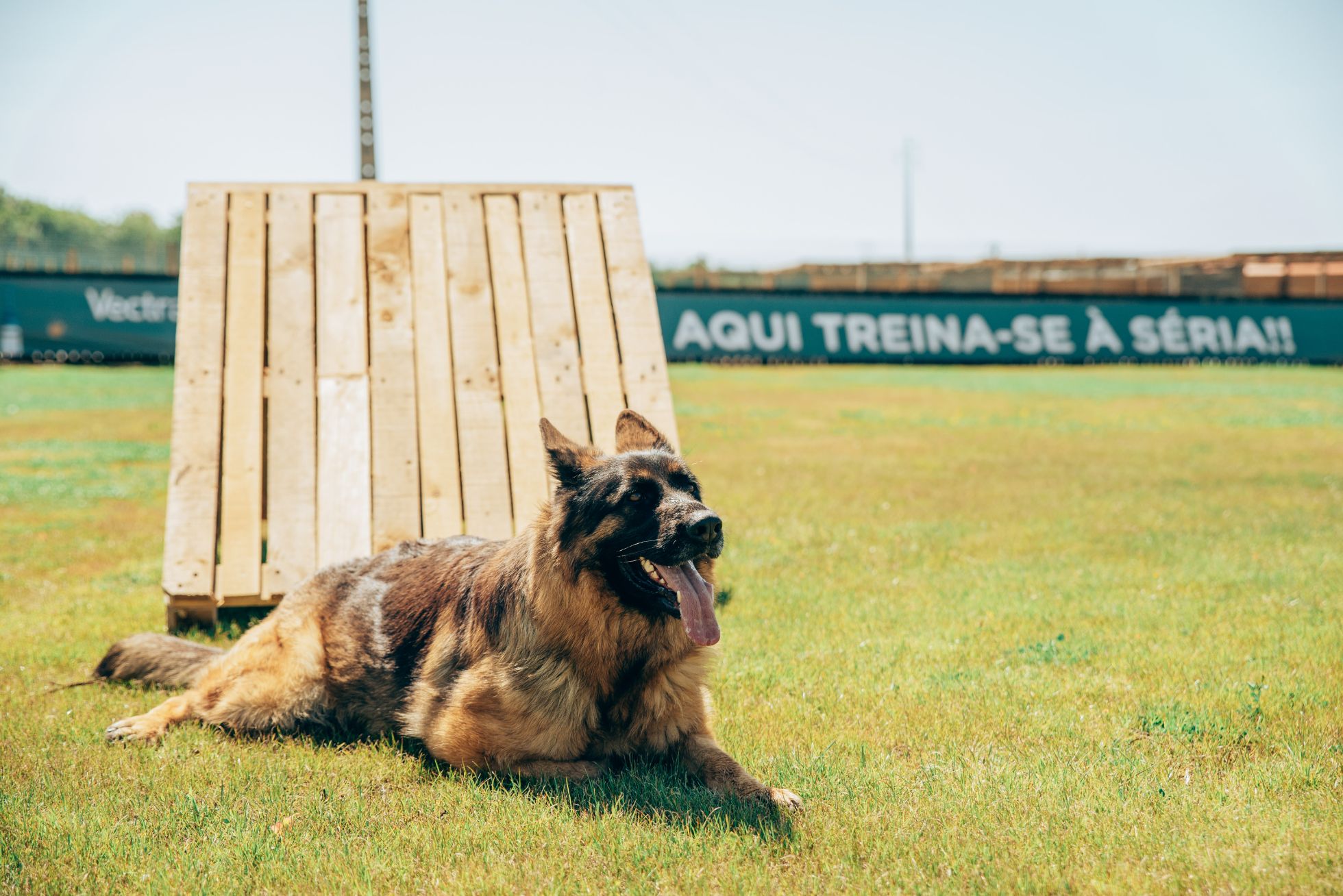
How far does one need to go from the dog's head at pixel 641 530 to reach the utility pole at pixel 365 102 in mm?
10000

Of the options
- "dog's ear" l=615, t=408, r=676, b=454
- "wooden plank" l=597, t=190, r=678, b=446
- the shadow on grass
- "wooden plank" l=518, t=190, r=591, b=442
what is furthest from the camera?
"wooden plank" l=597, t=190, r=678, b=446

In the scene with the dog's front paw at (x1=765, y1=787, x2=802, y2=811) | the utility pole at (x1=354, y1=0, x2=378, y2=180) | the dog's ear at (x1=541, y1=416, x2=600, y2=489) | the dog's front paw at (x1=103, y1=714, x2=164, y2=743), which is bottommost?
the dog's front paw at (x1=765, y1=787, x2=802, y2=811)

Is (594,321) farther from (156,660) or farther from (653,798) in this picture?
(653,798)

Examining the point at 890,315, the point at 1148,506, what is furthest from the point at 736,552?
the point at 890,315

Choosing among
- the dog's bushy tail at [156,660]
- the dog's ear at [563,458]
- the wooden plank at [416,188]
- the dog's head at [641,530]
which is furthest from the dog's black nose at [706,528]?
the wooden plank at [416,188]

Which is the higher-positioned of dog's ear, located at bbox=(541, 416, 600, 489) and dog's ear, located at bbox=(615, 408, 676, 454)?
dog's ear, located at bbox=(615, 408, 676, 454)

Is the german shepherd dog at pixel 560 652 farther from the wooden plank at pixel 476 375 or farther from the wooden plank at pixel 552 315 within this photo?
the wooden plank at pixel 552 315

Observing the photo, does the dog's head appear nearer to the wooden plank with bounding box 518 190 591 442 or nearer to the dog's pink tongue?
the dog's pink tongue

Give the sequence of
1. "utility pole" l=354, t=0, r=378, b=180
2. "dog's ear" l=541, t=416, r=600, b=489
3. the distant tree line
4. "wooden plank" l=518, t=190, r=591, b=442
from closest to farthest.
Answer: "dog's ear" l=541, t=416, r=600, b=489
"wooden plank" l=518, t=190, r=591, b=442
"utility pole" l=354, t=0, r=378, b=180
the distant tree line

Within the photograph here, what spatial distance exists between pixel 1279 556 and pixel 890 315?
21.5 meters

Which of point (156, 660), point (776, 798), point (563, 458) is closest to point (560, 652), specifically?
point (563, 458)

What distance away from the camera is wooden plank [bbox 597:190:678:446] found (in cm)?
762

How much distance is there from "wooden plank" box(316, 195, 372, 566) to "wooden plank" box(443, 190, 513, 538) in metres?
0.66

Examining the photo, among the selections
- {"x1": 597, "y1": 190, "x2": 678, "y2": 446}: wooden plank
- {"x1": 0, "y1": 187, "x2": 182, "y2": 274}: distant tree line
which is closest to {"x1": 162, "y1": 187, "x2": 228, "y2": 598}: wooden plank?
{"x1": 597, "y1": 190, "x2": 678, "y2": 446}: wooden plank
